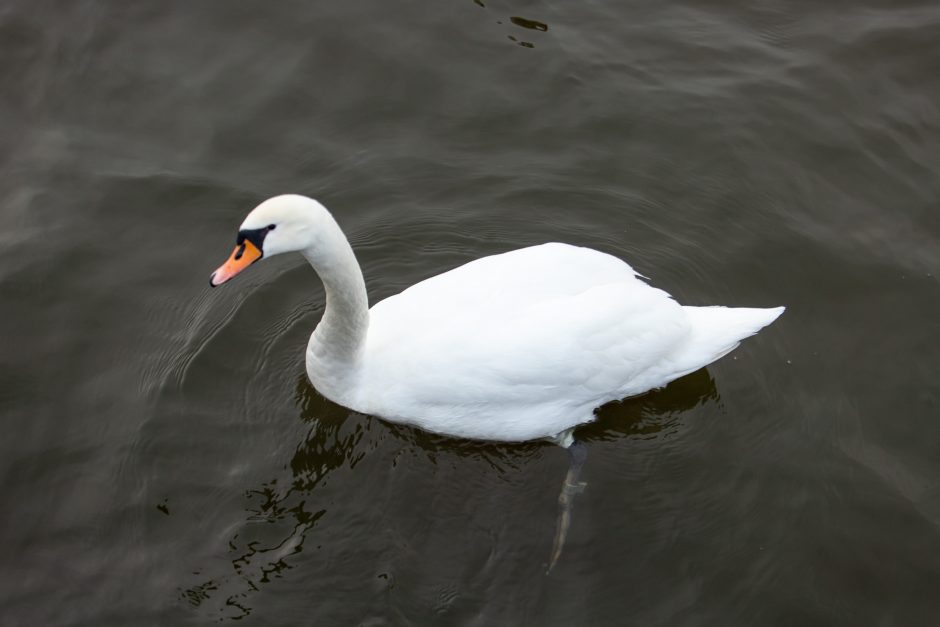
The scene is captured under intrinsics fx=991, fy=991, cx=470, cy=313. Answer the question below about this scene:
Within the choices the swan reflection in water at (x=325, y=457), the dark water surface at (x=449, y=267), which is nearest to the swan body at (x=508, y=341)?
the swan reflection in water at (x=325, y=457)

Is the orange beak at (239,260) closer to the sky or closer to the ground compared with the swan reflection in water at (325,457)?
closer to the sky

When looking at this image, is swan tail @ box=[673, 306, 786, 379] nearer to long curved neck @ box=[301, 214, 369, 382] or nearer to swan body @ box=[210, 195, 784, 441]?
swan body @ box=[210, 195, 784, 441]

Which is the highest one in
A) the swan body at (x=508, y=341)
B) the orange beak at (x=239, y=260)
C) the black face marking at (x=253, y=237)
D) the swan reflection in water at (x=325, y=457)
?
the black face marking at (x=253, y=237)

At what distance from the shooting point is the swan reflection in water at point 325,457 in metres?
6.13

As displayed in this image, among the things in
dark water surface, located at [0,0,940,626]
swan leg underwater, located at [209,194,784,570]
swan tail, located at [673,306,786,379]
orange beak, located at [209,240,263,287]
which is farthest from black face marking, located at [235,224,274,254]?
swan tail, located at [673,306,786,379]

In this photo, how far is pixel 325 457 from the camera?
6.81 m

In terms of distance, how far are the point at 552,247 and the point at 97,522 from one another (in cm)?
348

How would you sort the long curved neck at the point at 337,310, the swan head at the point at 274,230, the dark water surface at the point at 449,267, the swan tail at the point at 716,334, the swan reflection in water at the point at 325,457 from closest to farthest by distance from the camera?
the swan head at the point at 274,230 → the long curved neck at the point at 337,310 → the swan reflection in water at the point at 325,457 → the dark water surface at the point at 449,267 → the swan tail at the point at 716,334

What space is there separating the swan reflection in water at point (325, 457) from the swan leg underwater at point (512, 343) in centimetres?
26

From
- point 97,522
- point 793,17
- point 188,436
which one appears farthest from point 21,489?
point 793,17

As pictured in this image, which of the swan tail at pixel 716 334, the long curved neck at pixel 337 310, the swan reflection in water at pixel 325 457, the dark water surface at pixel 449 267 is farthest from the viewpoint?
the swan tail at pixel 716 334

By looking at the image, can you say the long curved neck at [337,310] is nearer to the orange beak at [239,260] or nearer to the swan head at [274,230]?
the swan head at [274,230]

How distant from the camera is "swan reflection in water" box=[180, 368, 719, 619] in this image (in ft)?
20.1

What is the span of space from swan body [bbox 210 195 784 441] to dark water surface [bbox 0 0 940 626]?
514 millimetres
